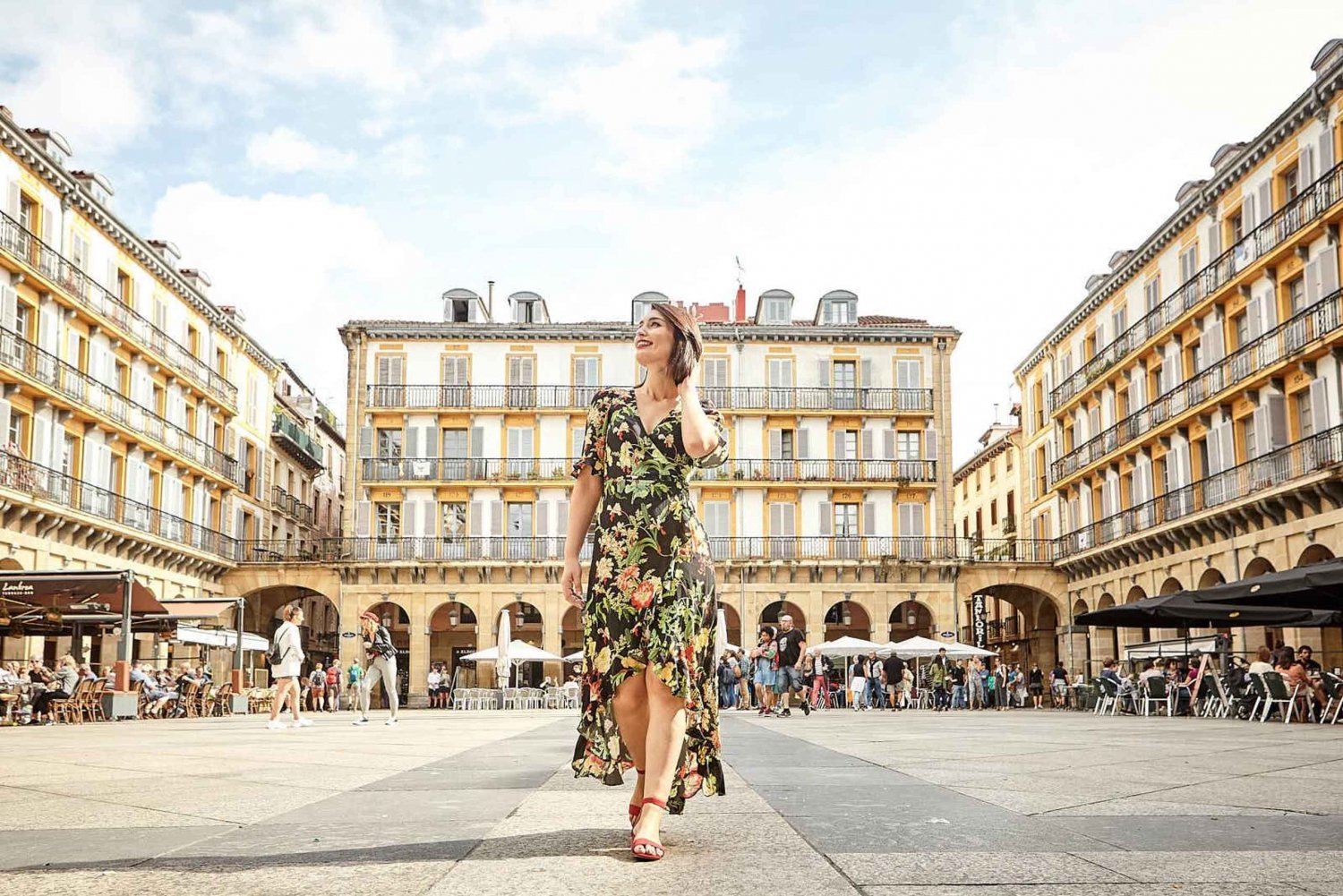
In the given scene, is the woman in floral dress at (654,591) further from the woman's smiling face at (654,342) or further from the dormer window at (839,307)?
the dormer window at (839,307)

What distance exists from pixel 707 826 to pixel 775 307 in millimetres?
47736

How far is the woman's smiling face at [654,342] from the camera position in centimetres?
455

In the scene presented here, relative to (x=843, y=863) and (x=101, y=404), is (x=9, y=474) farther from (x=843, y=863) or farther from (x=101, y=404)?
(x=843, y=863)

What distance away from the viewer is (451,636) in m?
53.2

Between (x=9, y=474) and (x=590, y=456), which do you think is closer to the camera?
(x=590, y=456)

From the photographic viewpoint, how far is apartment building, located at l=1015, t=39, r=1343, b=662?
29.0m

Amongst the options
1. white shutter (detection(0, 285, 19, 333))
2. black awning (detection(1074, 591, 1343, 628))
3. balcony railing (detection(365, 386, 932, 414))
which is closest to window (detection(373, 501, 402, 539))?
balcony railing (detection(365, 386, 932, 414))

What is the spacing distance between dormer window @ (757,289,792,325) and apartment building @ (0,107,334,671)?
1873cm

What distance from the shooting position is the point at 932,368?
49875mm

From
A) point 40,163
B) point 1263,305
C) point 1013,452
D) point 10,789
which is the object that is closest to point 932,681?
point 1263,305

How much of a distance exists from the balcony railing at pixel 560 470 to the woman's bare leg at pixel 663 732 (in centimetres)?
4353

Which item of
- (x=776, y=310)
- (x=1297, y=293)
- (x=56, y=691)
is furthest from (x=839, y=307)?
(x=56, y=691)

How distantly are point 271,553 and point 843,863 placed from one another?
157 ft

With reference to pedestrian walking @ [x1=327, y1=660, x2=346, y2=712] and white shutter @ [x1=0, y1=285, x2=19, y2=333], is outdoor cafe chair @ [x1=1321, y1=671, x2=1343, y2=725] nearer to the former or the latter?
white shutter @ [x1=0, y1=285, x2=19, y2=333]
